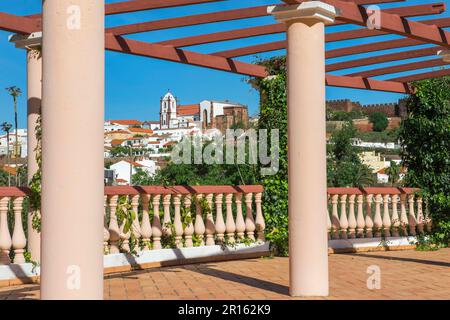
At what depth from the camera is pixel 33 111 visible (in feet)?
23.8

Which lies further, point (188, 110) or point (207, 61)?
point (188, 110)

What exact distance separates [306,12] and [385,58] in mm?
4085

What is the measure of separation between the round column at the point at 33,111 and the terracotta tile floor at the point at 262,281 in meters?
0.72

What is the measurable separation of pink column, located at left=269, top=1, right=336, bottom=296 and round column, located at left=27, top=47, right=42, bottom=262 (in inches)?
119

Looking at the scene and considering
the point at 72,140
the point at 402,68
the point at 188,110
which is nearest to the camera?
the point at 72,140

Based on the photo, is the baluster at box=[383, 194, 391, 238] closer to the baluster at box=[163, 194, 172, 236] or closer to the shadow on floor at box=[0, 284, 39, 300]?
the baluster at box=[163, 194, 172, 236]

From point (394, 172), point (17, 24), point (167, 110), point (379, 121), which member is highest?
point (167, 110)

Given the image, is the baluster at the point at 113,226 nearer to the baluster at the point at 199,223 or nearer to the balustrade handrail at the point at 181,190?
the balustrade handrail at the point at 181,190

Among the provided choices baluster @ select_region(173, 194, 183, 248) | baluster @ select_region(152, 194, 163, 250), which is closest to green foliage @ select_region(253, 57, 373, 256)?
baluster @ select_region(173, 194, 183, 248)

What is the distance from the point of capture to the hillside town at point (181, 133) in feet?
261

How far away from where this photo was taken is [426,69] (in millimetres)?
10477

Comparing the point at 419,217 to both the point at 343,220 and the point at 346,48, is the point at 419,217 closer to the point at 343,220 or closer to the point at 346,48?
the point at 343,220

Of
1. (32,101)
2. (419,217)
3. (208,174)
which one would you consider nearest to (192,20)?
(32,101)
